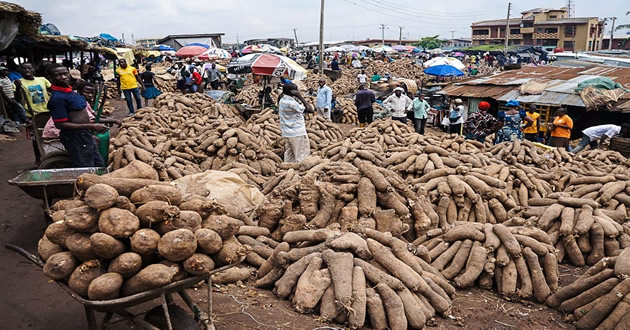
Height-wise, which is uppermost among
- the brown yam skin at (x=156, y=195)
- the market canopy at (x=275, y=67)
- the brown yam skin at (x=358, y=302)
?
the market canopy at (x=275, y=67)

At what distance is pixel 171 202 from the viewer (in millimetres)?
3754

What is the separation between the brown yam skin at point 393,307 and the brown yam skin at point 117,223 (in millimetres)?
2436

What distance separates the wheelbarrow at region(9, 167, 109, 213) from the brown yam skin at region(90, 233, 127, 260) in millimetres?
2564

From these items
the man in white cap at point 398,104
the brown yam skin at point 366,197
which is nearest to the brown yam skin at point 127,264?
the brown yam skin at point 366,197

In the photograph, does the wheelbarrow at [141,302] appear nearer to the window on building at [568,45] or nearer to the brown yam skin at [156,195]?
the brown yam skin at [156,195]

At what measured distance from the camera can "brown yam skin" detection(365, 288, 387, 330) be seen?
14.1 feet

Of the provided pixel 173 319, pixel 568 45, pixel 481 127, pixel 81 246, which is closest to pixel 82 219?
pixel 81 246

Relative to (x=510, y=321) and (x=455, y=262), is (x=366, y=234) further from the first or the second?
(x=510, y=321)

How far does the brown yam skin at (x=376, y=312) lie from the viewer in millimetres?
4309

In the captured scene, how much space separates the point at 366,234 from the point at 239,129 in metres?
5.51

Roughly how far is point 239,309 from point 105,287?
1648 millimetres

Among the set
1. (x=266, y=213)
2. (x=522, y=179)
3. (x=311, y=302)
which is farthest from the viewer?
(x=522, y=179)

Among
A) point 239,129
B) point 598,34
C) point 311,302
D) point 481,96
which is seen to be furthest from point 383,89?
point 598,34

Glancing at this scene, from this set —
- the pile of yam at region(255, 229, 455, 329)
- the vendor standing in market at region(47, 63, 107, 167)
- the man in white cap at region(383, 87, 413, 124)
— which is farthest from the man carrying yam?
the man in white cap at region(383, 87, 413, 124)
